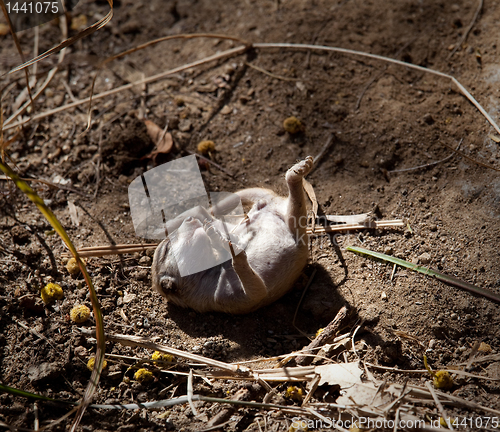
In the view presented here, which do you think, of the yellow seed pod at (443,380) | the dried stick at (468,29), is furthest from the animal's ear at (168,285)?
the dried stick at (468,29)

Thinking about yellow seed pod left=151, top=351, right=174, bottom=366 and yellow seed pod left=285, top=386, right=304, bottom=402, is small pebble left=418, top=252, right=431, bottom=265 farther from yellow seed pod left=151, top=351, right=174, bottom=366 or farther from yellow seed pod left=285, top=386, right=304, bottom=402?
yellow seed pod left=151, top=351, right=174, bottom=366

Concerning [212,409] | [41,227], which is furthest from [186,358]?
[41,227]

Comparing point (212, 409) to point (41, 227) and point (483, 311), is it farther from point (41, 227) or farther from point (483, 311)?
point (41, 227)

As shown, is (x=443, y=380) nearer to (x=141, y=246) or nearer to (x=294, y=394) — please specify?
(x=294, y=394)

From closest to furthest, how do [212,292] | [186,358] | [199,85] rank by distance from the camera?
[186,358], [212,292], [199,85]

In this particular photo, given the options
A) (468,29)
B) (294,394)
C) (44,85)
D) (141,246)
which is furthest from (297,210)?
(44,85)

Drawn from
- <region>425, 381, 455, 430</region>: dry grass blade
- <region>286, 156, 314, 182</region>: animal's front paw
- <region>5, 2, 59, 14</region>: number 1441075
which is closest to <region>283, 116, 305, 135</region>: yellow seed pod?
<region>286, 156, 314, 182</region>: animal's front paw
